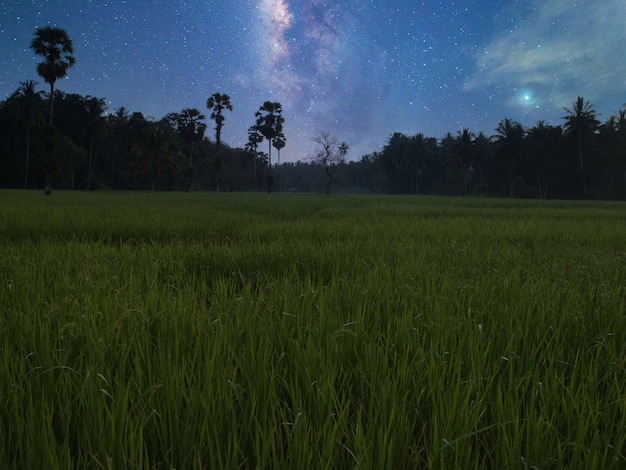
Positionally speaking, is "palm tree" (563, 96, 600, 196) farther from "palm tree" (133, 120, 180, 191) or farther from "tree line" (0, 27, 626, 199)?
"palm tree" (133, 120, 180, 191)

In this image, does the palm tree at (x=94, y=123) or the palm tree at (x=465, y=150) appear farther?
the palm tree at (x=465, y=150)

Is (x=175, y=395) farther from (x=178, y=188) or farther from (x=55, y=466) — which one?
(x=178, y=188)

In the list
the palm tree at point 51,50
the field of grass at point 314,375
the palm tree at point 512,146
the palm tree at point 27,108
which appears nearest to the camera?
the field of grass at point 314,375

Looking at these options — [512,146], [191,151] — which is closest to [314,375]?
[191,151]

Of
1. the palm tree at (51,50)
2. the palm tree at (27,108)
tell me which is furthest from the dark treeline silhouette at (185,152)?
the palm tree at (51,50)

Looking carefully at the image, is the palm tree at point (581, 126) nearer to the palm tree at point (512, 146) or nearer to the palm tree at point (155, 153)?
the palm tree at point (512, 146)

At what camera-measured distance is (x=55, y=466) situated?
756 mm

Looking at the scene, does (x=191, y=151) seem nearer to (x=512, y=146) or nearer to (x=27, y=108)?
(x=27, y=108)

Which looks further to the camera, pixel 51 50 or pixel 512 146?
pixel 512 146

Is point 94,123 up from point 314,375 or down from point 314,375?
up

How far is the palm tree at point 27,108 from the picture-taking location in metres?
49.5

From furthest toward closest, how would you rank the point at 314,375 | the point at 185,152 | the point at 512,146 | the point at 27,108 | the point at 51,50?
the point at 185,152
the point at 512,146
the point at 27,108
the point at 51,50
the point at 314,375

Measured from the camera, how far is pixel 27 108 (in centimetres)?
4981

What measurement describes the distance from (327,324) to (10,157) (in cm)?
6431
